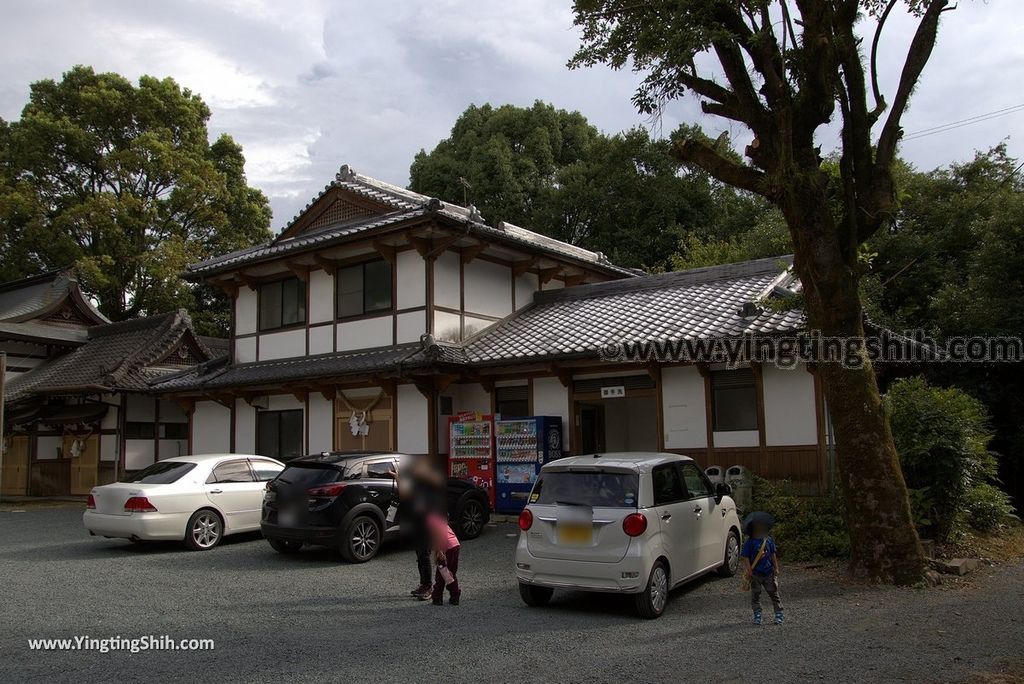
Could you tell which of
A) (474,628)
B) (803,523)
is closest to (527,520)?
(474,628)

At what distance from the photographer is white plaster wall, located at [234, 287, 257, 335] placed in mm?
20109

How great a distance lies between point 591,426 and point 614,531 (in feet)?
32.4

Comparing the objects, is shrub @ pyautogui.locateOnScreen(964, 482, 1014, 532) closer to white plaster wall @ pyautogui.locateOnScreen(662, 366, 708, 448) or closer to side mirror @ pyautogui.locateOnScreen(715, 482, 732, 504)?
white plaster wall @ pyautogui.locateOnScreen(662, 366, 708, 448)

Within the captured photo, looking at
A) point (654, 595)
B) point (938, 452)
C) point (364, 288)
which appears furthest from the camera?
point (364, 288)

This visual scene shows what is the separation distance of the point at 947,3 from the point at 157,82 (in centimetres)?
3020

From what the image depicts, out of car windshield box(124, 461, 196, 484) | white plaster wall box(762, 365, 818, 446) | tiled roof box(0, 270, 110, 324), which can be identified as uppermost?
tiled roof box(0, 270, 110, 324)

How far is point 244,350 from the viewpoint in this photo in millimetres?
20125

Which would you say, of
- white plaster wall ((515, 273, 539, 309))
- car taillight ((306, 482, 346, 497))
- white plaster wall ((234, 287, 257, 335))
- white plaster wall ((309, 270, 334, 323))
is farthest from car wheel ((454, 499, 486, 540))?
white plaster wall ((234, 287, 257, 335))

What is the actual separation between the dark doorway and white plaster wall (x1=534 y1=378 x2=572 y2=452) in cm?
116

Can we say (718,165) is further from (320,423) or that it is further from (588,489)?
(320,423)

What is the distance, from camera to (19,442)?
24.4m

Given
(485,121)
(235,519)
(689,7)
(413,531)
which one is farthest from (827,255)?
(485,121)

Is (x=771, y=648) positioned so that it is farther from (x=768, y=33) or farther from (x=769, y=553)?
(x=768, y=33)

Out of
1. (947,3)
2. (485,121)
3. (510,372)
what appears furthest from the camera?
(485,121)
